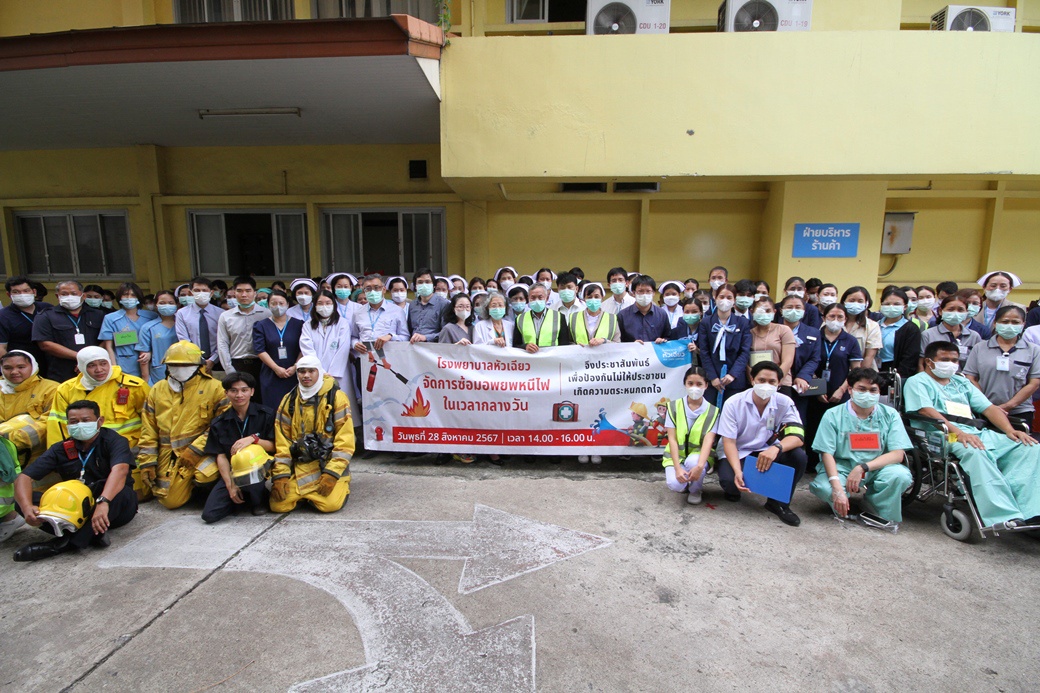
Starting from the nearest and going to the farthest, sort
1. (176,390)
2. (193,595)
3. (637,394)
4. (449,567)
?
1. (193,595)
2. (449,567)
3. (176,390)
4. (637,394)

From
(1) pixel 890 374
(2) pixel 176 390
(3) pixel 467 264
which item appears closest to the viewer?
(2) pixel 176 390

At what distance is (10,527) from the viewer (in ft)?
12.0

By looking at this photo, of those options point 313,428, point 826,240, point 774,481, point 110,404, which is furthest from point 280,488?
point 826,240

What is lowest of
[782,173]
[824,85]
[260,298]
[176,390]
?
[176,390]

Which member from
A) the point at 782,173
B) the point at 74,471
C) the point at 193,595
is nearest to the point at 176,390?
the point at 74,471

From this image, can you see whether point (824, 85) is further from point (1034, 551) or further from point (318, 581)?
point (318, 581)

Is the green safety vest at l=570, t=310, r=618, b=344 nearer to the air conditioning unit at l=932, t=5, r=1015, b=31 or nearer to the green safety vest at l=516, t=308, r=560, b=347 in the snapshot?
the green safety vest at l=516, t=308, r=560, b=347

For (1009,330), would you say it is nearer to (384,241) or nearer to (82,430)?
(82,430)

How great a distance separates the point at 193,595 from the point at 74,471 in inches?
60.5

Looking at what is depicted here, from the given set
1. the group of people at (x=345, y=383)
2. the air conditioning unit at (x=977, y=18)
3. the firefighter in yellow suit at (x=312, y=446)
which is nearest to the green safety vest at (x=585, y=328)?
the group of people at (x=345, y=383)

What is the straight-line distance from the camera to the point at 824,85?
6180mm

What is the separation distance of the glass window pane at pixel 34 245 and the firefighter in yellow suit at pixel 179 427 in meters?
8.01

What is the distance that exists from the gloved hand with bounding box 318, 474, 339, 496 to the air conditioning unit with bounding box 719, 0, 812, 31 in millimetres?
7030

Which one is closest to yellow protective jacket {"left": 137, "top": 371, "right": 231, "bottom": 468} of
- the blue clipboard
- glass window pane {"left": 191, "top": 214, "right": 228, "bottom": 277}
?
the blue clipboard
